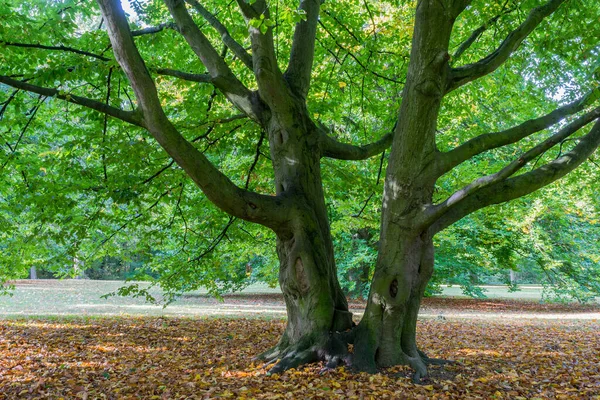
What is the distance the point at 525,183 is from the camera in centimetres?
542

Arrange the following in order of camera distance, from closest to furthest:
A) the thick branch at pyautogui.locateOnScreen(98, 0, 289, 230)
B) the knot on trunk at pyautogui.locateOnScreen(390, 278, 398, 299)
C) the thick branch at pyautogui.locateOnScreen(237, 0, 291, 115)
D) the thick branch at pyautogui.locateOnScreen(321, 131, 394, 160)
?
the thick branch at pyautogui.locateOnScreen(98, 0, 289, 230)
the knot on trunk at pyautogui.locateOnScreen(390, 278, 398, 299)
the thick branch at pyautogui.locateOnScreen(237, 0, 291, 115)
the thick branch at pyautogui.locateOnScreen(321, 131, 394, 160)

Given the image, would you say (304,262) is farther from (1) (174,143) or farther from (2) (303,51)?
(2) (303,51)

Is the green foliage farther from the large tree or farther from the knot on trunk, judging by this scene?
the knot on trunk

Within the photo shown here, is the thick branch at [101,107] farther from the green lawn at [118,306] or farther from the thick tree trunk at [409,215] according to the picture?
the green lawn at [118,306]

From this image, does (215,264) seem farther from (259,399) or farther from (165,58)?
(259,399)

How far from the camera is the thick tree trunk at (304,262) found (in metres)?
5.70

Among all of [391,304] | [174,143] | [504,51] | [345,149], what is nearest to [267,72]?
[345,149]

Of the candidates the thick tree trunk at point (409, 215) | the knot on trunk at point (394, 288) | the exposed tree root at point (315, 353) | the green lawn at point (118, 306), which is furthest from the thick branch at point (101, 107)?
the green lawn at point (118, 306)

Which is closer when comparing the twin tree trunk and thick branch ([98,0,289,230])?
thick branch ([98,0,289,230])

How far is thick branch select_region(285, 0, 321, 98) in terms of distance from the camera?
22.4 ft

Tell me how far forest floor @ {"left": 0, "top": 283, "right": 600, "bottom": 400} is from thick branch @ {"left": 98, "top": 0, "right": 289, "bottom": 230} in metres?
1.81

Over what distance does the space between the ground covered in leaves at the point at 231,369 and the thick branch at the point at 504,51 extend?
3.38 meters

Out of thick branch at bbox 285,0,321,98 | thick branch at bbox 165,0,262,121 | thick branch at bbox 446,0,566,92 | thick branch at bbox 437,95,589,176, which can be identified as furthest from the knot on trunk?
thick branch at bbox 285,0,321,98

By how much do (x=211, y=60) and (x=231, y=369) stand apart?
12.4 feet
